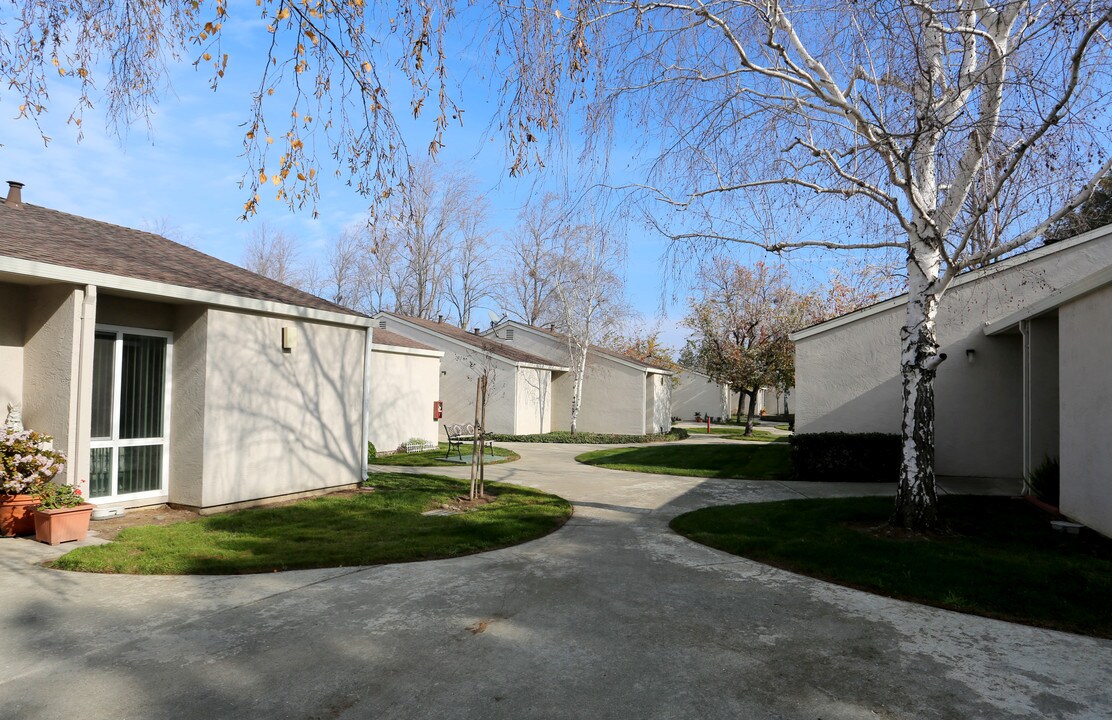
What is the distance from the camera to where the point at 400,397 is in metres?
17.6

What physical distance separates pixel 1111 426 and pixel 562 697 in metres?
6.78

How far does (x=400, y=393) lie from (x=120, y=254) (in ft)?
31.0

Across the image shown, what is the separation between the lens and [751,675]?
3.74 meters

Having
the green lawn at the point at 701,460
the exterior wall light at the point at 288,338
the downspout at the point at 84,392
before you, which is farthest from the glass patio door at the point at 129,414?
the green lawn at the point at 701,460

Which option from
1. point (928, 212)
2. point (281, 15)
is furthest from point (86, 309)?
point (928, 212)

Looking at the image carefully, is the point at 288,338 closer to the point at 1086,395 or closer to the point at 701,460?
the point at 1086,395

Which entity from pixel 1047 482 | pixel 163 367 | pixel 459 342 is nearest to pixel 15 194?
pixel 163 367

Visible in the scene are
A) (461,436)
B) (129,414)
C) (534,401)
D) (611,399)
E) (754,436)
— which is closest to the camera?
(129,414)

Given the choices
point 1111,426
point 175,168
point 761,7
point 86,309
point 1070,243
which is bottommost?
point 1111,426

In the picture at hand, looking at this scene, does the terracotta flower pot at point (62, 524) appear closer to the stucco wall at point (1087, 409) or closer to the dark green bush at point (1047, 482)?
the stucco wall at point (1087, 409)

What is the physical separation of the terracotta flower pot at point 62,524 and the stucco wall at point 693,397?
4166cm

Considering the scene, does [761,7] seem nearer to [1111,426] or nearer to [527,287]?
[1111,426]

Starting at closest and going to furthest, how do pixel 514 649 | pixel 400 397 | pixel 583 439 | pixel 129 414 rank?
pixel 514 649 < pixel 129 414 < pixel 400 397 < pixel 583 439

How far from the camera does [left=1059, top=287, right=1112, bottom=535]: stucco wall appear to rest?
7027 mm
